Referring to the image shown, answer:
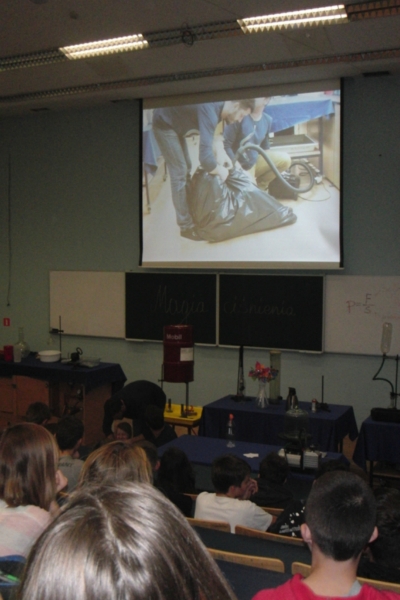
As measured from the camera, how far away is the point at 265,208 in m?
6.13

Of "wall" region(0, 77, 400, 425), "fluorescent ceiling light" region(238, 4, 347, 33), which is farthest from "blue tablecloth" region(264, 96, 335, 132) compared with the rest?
"fluorescent ceiling light" region(238, 4, 347, 33)

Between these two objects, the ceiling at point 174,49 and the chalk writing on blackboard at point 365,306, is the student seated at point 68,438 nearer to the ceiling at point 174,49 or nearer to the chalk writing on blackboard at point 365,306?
the ceiling at point 174,49

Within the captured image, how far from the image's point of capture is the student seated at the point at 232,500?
103 inches

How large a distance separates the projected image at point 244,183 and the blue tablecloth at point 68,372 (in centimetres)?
140

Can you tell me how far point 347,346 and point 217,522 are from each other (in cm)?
371

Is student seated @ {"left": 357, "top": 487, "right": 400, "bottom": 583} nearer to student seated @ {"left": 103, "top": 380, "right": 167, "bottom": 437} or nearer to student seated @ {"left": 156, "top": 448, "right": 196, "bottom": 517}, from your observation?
student seated @ {"left": 156, "top": 448, "right": 196, "bottom": 517}

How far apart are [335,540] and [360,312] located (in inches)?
175

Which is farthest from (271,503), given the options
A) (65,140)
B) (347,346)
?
(65,140)

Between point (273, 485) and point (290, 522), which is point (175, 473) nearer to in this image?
point (273, 485)

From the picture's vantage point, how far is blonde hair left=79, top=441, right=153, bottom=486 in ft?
6.82

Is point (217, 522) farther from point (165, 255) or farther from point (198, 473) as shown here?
Answer: point (165, 255)

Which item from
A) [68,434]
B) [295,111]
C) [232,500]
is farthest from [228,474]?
[295,111]

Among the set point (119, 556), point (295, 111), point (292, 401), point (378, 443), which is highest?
point (295, 111)

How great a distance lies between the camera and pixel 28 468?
1906 mm
